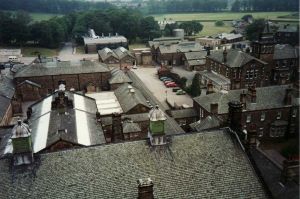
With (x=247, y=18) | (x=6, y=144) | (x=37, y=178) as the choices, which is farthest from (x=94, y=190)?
(x=247, y=18)

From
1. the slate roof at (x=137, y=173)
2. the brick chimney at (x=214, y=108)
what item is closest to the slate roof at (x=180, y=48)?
the brick chimney at (x=214, y=108)

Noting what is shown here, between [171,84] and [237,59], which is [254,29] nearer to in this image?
[237,59]

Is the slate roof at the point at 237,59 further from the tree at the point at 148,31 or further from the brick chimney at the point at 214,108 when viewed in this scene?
the tree at the point at 148,31

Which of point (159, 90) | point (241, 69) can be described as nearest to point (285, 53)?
point (241, 69)

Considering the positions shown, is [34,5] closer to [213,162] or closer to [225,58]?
[225,58]

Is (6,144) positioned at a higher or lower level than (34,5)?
lower

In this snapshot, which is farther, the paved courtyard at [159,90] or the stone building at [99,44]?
the stone building at [99,44]
